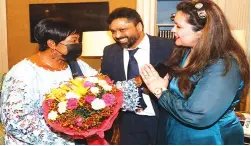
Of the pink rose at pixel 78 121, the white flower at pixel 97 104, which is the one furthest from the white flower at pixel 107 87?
the pink rose at pixel 78 121

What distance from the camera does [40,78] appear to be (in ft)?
5.49

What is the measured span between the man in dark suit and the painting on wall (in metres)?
1.42

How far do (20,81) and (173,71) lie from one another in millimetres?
844

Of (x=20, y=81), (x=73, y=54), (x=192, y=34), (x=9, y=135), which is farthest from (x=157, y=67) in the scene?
(x=9, y=135)

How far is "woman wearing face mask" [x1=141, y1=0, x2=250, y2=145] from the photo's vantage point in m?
1.32

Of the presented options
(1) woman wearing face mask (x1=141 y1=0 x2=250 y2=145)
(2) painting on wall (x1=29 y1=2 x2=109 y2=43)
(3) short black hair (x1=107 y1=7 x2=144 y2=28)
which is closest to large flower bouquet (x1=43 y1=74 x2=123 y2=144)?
(1) woman wearing face mask (x1=141 y1=0 x2=250 y2=145)

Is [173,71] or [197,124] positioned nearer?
[197,124]

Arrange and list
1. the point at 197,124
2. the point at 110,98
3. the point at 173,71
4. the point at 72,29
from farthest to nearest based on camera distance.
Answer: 1. the point at 72,29
2. the point at 173,71
3. the point at 110,98
4. the point at 197,124

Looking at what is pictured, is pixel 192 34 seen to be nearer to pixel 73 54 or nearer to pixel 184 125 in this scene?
pixel 184 125

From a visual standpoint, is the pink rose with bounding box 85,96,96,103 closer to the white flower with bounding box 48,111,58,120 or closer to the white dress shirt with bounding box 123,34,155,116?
the white flower with bounding box 48,111,58,120

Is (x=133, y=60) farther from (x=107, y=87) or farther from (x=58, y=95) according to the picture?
(x=58, y=95)

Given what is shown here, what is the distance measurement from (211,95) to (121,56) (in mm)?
1395

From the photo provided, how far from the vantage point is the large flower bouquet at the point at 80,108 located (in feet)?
4.65

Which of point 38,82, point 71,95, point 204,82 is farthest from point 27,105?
point 204,82
